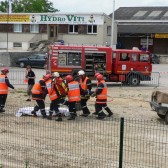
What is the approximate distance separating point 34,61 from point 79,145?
30.3 m

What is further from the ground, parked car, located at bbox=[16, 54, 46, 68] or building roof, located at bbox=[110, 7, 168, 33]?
building roof, located at bbox=[110, 7, 168, 33]

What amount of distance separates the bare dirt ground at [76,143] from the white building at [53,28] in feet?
124

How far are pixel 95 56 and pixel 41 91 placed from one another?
454 inches

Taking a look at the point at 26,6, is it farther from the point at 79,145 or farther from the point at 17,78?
the point at 79,145

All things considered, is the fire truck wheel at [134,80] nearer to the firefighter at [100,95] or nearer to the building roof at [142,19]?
the firefighter at [100,95]

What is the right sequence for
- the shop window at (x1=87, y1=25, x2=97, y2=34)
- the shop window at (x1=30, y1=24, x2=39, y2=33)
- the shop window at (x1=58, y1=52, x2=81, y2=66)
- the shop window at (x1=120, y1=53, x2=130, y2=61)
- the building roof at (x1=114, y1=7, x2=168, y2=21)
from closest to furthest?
1. the shop window at (x1=58, y1=52, x2=81, y2=66)
2. the shop window at (x1=120, y1=53, x2=130, y2=61)
3. the shop window at (x1=87, y1=25, x2=97, y2=34)
4. the shop window at (x1=30, y1=24, x2=39, y2=33)
5. the building roof at (x1=114, y1=7, x2=168, y2=21)

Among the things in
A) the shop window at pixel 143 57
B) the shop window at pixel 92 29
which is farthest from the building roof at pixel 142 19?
the shop window at pixel 143 57

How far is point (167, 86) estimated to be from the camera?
27.7m

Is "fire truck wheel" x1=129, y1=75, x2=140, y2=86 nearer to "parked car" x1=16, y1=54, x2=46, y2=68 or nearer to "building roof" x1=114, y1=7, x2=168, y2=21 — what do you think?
"parked car" x1=16, y1=54, x2=46, y2=68

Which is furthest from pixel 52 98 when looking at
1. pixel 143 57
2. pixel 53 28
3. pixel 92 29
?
pixel 53 28

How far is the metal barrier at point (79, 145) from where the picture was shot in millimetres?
9695

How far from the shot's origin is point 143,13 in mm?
70688

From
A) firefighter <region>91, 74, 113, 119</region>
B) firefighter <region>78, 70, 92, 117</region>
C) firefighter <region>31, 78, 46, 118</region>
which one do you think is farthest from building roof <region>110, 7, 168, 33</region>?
firefighter <region>31, 78, 46, 118</region>

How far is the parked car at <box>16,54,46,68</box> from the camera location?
40.7 m
